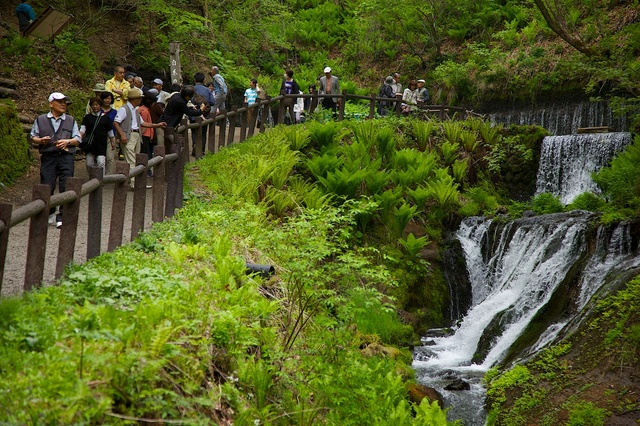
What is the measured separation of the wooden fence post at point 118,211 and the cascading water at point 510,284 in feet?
15.8

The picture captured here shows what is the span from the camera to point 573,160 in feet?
54.3

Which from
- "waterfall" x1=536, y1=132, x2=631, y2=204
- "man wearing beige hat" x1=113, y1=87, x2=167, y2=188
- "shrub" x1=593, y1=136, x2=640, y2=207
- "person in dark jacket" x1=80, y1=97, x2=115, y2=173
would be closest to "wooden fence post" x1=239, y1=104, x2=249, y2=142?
"man wearing beige hat" x1=113, y1=87, x2=167, y2=188

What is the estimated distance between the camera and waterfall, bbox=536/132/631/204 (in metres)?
16.1

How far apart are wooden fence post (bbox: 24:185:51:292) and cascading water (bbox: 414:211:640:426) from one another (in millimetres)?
5642

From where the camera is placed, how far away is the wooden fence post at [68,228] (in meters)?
6.36

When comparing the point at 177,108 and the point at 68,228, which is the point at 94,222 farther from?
the point at 177,108

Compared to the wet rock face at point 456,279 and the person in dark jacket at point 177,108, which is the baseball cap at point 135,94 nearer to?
the person in dark jacket at point 177,108

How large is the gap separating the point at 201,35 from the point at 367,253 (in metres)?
13.1

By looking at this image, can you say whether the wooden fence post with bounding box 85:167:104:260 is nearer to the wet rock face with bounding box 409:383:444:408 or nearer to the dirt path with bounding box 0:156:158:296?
the dirt path with bounding box 0:156:158:296

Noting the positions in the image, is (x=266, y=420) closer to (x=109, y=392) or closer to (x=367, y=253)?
(x=109, y=392)

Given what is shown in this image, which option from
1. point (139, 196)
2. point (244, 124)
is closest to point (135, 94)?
point (139, 196)

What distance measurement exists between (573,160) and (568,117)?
331 centimetres

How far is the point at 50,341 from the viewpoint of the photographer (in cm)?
444

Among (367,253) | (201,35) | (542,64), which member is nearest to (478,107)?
(542,64)
